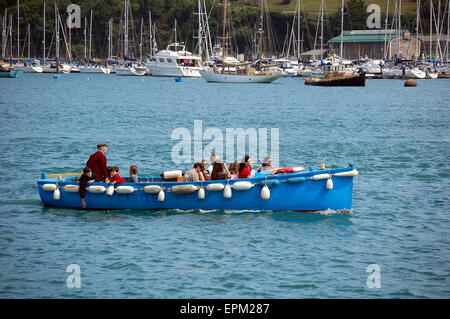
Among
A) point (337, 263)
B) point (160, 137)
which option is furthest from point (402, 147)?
point (337, 263)

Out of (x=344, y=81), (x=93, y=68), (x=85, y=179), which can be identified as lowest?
(x=85, y=179)

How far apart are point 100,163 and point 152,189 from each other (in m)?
1.81

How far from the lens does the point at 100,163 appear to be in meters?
23.4

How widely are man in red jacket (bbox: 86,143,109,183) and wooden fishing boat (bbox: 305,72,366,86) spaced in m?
85.3

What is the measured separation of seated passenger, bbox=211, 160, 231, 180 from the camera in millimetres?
23078

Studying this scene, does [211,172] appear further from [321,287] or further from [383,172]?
[383,172]

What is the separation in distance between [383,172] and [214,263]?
16135 millimetres

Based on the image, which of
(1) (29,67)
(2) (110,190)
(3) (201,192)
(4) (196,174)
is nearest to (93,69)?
(1) (29,67)

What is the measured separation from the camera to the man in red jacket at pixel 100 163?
23203 mm

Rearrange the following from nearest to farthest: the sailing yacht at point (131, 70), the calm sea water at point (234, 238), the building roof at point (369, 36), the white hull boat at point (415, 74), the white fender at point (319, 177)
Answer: the calm sea water at point (234, 238) < the white fender at point (319, 177) < the white hull boat at point (415, 74) < the sailing yacht at point (131, 70) < the building roof at point (369, 36)

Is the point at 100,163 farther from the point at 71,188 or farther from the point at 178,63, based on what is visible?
the point at 178,63

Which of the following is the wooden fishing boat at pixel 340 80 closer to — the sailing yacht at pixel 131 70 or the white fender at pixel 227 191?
the sailing yacht at pixel 131 70

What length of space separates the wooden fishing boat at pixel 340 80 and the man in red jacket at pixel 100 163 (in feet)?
280

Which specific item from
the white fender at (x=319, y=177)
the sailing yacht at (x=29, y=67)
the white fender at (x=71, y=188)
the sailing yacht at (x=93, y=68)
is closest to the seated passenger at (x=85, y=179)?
the white fender at (x=71, y=188)
